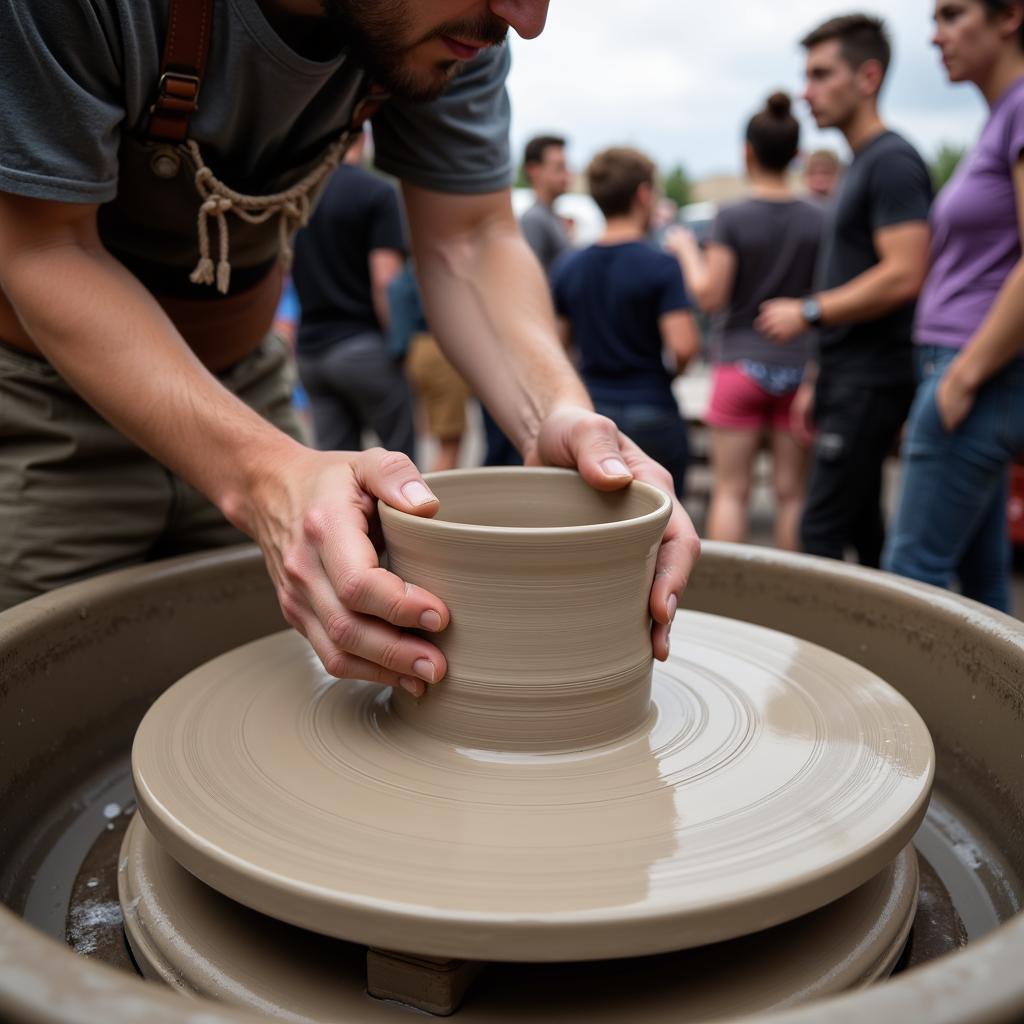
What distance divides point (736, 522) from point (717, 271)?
31.2 inches

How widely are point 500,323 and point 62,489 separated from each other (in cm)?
54

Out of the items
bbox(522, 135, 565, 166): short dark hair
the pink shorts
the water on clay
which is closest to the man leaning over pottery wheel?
the water on clay

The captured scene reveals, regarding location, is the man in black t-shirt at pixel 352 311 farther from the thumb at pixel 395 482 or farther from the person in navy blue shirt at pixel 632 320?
the thumb at pixel 395 482

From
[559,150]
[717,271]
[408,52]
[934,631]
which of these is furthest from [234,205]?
[559,150]

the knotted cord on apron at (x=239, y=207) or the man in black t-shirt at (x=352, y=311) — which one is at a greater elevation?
the knotted cord on apron at (x=239, y=207)

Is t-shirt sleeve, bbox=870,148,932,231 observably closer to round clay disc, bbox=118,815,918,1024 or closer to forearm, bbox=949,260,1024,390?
forearm, bbox=949,260,1024,390

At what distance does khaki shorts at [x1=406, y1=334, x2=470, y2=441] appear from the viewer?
4277 millimetres

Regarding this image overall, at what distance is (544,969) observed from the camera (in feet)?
2.26

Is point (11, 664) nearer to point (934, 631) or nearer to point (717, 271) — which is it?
point (934, 631)

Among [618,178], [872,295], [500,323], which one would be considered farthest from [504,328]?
[618,178]

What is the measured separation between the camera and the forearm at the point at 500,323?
1.16 metres

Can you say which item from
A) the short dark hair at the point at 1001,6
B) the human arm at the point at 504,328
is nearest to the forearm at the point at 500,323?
the human arm at the point at 504,328

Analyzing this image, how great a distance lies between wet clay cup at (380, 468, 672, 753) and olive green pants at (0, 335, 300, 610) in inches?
19.4

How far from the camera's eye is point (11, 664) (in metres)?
0.88
